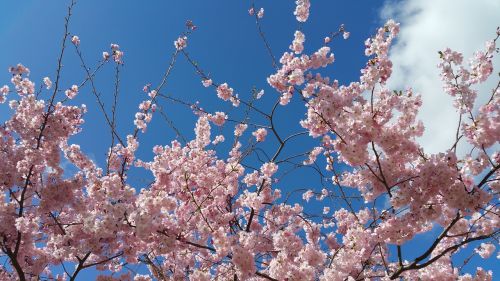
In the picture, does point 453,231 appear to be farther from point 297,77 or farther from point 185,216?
point 185,216

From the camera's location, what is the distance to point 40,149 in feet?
20.6

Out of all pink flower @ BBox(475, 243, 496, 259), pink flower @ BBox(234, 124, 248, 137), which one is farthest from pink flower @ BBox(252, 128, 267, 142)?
pink flower @ BBox(475, 243, 496, 259)

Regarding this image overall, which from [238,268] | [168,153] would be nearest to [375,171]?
[238,268]

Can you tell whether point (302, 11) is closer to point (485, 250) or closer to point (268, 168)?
point (268, 168)

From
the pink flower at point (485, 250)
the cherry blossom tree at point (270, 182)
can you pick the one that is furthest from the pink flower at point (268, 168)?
the pink flower at point (485, 250)

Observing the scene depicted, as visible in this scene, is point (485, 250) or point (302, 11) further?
point (485, 250)

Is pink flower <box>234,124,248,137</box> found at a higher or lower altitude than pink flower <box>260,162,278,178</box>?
higher

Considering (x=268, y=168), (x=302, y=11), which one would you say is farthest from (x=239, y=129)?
(x=302, y=11)

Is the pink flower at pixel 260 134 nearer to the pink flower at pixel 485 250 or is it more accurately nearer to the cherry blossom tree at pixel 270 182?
the cherry blossom tree at pixel 270 182

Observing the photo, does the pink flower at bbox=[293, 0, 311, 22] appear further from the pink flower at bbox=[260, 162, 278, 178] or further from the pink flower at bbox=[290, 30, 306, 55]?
the pink flower at bbox=[260, 162, 278, 178]

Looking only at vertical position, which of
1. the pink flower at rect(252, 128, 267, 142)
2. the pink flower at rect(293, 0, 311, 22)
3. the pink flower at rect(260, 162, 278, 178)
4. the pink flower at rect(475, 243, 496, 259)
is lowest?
the pink flower at rect(475, 243, 496, 259)

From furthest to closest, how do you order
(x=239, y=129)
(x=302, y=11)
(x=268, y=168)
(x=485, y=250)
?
(x=239, y=129) < (x=485, y=250) < (x=302, y=11) < (x=268, y=168)

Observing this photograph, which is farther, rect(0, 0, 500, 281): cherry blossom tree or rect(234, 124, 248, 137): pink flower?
rect(234, 124, 248, 137): pink flower

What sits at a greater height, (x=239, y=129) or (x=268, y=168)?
(x=239, y=129)
